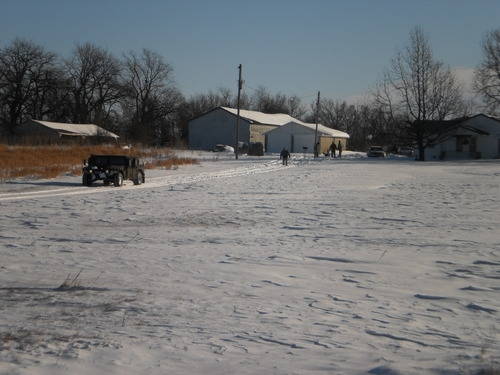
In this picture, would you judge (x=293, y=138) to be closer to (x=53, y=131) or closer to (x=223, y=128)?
(x=223, y=128)

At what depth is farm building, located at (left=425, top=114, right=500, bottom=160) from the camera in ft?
219

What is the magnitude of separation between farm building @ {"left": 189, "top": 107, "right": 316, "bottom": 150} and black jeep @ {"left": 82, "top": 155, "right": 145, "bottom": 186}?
5796cm

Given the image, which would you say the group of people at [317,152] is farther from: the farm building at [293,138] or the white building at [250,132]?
the white building at [250,132]

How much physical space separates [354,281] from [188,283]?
230 cm

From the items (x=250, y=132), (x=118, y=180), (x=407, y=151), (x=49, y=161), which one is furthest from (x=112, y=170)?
(x=407, y=151)

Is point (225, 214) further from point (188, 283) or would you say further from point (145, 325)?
point (145, 325)

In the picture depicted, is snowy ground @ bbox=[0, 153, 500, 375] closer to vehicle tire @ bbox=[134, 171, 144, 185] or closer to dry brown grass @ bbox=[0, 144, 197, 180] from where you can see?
vehicle tire @ bbox=[134, 171, 144, 185]

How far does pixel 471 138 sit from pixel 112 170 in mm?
52840

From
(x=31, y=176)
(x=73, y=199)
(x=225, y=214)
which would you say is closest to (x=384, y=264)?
(x=225, y=214)

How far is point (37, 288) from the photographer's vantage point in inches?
301

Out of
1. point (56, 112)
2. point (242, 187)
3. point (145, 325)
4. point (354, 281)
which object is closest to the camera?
point (145, 325)

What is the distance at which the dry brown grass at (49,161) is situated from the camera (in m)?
31.7

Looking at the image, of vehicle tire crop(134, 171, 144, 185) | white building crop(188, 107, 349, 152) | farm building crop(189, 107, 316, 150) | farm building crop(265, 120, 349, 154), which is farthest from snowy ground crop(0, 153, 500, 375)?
farm building crop(189, 107, 316, 150)

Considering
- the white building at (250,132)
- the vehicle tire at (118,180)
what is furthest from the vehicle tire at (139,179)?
the white building at (250,132)
